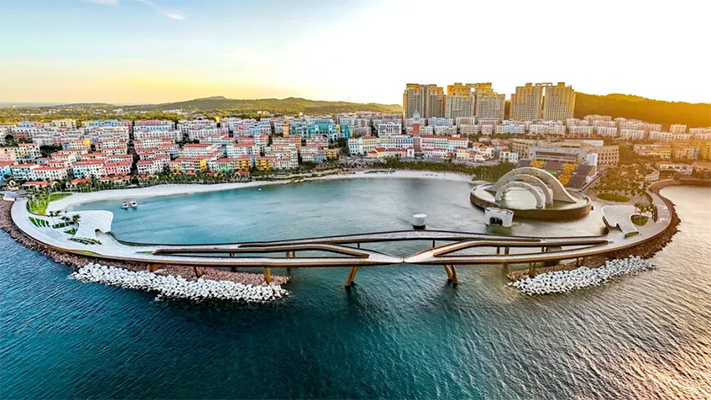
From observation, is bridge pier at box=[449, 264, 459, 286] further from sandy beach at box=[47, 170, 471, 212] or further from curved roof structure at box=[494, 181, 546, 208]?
sandy beach at box=[47, 170, 471, 212]

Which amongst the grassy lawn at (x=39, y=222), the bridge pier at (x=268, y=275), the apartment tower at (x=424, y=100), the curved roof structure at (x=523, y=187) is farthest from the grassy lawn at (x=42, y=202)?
the apartment tower at (x=424, y=100)

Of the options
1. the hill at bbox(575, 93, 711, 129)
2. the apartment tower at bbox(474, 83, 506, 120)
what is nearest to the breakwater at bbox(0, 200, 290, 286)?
the apartment tower at bbox(474, 83, 506, 120)

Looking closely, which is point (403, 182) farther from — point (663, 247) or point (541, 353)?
point (541, 353)

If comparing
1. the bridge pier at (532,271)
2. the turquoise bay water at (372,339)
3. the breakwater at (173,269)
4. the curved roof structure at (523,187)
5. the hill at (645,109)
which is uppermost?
the hill at (645,109)

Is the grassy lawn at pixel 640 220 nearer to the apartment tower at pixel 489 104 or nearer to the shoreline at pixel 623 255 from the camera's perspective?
the shoreline at pixel 623 255

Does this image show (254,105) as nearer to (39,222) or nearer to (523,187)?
(39,222)

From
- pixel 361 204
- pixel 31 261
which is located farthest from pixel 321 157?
pixel 31 261
